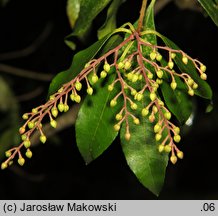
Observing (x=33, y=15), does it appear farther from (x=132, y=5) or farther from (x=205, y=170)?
(x=205, y=170)

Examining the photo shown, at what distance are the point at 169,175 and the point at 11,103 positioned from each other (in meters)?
2.82

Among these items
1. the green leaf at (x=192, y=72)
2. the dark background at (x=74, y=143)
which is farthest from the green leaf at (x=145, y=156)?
the dark background at (x=74, y=143)

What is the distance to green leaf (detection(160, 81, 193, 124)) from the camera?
1.48 m

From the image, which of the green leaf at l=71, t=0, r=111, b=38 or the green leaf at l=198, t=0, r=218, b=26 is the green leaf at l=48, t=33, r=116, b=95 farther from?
the green leaf at l=198, t=0, r=218, b=26

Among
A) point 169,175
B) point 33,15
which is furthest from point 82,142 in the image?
point 169,175

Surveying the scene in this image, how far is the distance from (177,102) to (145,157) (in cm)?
20

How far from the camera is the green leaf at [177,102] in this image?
1481 mm

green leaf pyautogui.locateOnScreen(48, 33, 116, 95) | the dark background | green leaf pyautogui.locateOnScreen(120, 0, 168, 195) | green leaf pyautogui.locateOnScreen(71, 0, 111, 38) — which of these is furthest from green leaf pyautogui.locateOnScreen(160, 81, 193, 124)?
the dark background

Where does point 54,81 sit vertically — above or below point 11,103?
below

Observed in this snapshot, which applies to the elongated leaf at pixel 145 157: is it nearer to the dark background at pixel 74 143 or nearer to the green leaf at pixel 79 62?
the green leaf at pixel 79 62

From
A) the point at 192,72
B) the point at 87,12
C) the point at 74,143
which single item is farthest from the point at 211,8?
the point at 74,143

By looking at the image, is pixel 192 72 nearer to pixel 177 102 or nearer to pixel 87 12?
pixel 177 102

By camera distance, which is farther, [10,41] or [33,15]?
[10,41]

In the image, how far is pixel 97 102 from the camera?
1518 millimetres
